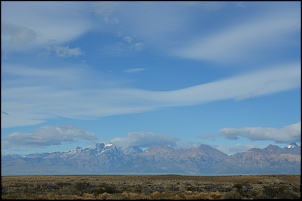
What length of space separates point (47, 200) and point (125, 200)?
27.2 feet

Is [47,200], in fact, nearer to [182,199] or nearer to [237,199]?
[182,199]

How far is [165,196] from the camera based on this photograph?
147 ft

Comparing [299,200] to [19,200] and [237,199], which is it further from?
[19,200]

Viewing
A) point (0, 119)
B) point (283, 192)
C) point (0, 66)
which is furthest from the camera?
point (283, 192)

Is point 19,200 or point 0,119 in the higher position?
point 0,119

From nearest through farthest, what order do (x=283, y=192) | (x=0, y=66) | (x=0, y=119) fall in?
(x=0, y=119), (x=0, y=66), (x=283, y=192)

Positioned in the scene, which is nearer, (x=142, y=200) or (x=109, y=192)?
(x=142, y=200)

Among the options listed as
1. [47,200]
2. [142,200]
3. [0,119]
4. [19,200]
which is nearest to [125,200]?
[142,200]

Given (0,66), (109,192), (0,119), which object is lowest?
A: (109,192)

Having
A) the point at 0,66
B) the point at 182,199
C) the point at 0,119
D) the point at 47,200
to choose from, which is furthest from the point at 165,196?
the point at 0,66

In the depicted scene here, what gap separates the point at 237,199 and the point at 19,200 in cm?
2402

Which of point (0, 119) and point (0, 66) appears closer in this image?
point (0, 119)

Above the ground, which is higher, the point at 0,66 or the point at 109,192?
the point at 0,66

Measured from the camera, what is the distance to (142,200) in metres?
40.6
